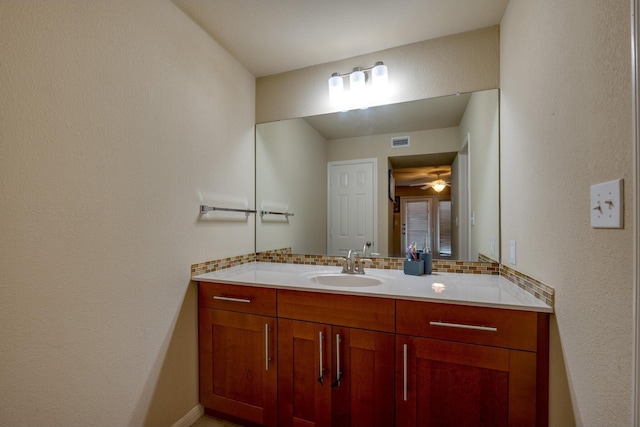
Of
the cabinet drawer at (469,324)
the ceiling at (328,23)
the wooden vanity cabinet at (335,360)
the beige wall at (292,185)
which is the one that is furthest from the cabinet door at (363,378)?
the ceiling at (328,23)

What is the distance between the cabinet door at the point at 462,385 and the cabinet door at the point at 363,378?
1.7 inches

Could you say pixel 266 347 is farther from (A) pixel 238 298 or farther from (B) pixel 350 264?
(B) pixel 350 264

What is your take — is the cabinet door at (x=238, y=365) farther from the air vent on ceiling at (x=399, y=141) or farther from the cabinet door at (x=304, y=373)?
the air vent on ceiling at (x=399, y=141)

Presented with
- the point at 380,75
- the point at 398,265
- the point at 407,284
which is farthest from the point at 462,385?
the point at 380,75

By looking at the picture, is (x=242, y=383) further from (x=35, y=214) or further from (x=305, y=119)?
(x=305, y=119)

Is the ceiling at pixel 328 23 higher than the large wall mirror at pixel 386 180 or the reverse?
higher

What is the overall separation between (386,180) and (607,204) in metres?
1.33

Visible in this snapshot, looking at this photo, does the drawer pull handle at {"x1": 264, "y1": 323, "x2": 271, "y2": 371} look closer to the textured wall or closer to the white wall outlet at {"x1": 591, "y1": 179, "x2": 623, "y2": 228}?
the white wall outlet at {"x1": 591, "y1": 179, "x2": 623, "y2": 228}

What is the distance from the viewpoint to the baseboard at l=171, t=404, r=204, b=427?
149 centimetres

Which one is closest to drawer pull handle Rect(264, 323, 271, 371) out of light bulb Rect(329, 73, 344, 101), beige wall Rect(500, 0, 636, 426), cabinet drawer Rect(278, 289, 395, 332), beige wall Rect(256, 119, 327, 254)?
cabinet drawer Rect(278, 289, 395, 332)

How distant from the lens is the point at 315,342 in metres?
1.35

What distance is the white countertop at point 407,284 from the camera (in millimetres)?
1122

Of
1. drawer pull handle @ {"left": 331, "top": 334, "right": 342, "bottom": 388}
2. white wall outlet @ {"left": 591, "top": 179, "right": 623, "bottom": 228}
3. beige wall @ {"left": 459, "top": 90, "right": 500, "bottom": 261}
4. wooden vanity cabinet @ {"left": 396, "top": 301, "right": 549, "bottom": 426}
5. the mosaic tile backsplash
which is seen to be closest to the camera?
white wall outlet @ {"left": 591, "top": 179, "right": 623, "bottom": 228}

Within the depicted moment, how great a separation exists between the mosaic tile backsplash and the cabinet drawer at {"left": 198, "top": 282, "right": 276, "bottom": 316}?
144 millimetres
